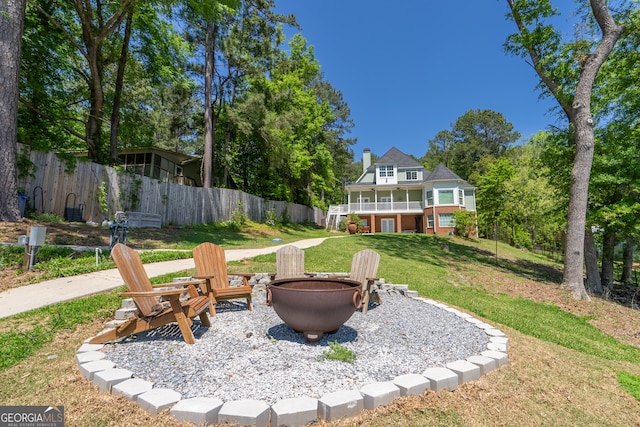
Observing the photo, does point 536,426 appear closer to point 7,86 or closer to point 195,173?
point 7,86

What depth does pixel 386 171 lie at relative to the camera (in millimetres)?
27562

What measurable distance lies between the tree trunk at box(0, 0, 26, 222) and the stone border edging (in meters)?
6.85

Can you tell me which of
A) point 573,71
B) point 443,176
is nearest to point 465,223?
point 443,176

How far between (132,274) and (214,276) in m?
1.26

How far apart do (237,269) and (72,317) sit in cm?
301

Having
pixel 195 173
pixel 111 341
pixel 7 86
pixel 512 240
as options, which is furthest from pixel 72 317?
pixel 512 240

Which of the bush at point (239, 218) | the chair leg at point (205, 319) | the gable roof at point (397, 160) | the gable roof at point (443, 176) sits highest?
the gable roof at point (397, 160)

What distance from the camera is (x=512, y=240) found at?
22.5 m

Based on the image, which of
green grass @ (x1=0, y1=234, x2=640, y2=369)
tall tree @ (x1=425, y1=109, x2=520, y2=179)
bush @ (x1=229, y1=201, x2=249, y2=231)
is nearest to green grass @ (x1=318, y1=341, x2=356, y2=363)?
green grass @ (x1=0, y1=234, x2=640, y2=369)

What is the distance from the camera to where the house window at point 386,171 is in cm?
2747

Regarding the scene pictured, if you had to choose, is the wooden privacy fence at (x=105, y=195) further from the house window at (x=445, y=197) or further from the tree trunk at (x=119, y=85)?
the house window at (x=445, y=197)

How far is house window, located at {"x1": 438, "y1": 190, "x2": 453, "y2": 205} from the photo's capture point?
24.0m

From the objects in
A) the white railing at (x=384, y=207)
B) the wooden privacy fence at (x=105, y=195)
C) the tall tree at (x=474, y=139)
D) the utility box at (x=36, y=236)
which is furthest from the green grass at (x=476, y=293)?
the tall tree at (x=474, y=139)

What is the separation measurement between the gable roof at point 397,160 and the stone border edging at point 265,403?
2600 cm
